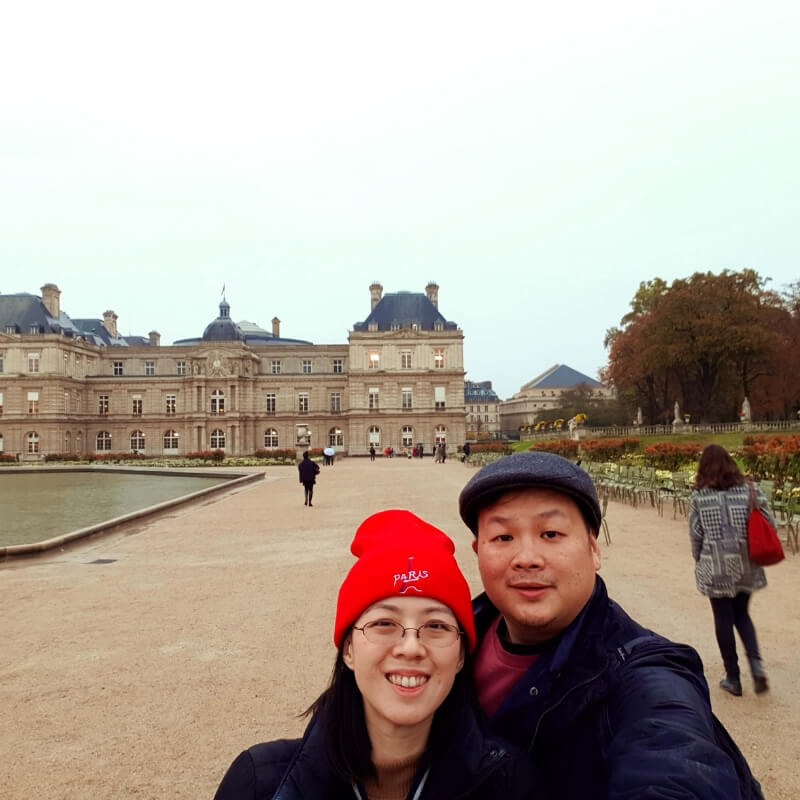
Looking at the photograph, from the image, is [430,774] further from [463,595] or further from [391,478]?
[391,478]

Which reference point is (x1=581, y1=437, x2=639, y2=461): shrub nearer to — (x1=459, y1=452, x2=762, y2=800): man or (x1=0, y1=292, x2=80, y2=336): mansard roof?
(x1=459, y1=452, x2=762, y2=800): man

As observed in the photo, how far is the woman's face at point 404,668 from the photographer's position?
1571mm

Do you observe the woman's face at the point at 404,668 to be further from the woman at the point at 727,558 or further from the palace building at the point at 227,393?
the palace building at the point at 227,393

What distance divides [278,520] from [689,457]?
12.3 m

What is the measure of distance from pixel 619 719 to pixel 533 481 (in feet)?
1.79

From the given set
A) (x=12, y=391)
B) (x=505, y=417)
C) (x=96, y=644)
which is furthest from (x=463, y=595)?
(x=505, y=417)

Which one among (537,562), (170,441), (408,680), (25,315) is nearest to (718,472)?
(537,562)

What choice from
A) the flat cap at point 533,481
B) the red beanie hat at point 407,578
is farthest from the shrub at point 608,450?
the red beanie hat at point 407,578

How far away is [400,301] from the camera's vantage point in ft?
190

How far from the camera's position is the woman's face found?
1571mm

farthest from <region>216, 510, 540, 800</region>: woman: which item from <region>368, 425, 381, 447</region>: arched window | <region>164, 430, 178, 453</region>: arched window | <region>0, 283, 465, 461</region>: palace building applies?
<region>164, 430, 178, 453</region>: arched window

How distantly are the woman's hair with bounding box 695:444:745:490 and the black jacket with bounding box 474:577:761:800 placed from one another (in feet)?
12.2

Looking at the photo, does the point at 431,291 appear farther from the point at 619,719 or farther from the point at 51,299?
the point at 619,719

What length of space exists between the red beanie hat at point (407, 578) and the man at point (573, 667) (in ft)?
0.33
